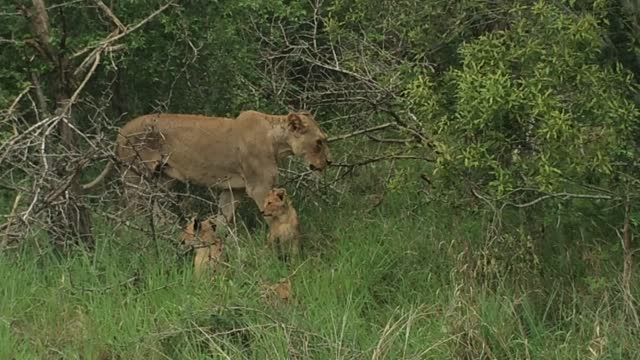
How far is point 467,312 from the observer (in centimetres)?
594

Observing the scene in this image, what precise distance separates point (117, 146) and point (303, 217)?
5.11 ft

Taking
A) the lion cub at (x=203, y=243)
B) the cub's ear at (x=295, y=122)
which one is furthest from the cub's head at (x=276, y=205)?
the cub's ear at (x=295, y=122)

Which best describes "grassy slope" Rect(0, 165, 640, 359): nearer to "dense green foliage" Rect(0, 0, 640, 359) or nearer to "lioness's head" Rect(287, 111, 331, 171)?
"dense green foliage" Rect(0, 0, 640, 359)

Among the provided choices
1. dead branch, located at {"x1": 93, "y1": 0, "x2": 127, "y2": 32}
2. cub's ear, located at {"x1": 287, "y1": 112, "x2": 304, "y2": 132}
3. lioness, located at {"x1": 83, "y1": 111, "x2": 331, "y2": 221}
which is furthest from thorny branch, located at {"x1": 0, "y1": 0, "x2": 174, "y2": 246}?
cub's ear, located at {"x1": 287, "y1": 112, "x2": 304, "y2": 132}

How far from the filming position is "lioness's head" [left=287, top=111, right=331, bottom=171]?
29.0 feet

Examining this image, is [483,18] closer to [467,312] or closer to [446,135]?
[446,135]

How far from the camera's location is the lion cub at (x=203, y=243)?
22.2 ft

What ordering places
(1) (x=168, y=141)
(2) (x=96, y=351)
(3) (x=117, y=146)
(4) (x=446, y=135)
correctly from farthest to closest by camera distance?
(1) (x=168, y=141)
(3) (x=117, y=146)
(4) (x=446, y=135)
(2) (x=96, y=351)

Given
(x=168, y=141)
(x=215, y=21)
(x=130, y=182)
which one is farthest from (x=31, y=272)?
(x=215, y=21)

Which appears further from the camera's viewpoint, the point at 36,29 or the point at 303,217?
the point at 303,217

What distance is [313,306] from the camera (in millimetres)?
6309

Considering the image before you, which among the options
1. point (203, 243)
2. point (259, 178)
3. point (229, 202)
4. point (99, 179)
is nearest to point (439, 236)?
point (203, 243)

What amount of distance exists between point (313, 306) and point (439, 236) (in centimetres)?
156

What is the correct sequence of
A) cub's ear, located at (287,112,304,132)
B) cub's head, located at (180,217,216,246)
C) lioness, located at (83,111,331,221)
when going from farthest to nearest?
lioness, located at (83,111,331,221)
cub's ear, located at (287,112,304,132)
cub's head, located at (180,217,216,246)
